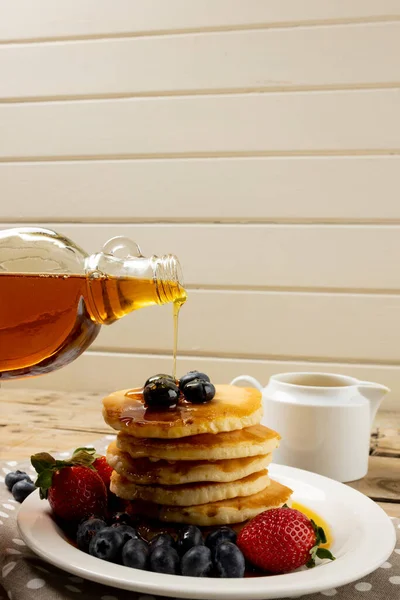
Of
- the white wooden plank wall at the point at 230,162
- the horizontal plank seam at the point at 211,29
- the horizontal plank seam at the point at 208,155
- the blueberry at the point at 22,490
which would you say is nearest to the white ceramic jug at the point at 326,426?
the blueberry at the point at 22,490

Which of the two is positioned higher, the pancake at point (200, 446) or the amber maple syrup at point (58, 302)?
the amber maple syrup at point (58, 302)

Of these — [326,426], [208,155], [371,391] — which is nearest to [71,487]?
[326,426]

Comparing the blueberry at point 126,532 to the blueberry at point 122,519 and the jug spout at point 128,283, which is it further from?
the jug spout at point 128,283

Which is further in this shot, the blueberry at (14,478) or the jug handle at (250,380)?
the jug handle at (250,380)

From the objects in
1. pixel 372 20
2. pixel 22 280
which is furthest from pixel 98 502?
pixel 372 20

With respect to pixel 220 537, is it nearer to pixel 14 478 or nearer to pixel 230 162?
pixel 14 478

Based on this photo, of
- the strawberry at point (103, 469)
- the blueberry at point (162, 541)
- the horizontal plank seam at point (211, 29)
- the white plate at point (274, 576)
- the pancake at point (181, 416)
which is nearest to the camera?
the white plate at point (274, 576)

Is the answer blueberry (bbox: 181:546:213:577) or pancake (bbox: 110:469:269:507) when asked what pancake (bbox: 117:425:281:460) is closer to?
pancake (bbox: 110:469:269:507)

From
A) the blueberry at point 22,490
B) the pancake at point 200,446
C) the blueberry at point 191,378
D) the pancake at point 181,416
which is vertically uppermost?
the blueberry at point 191,378
